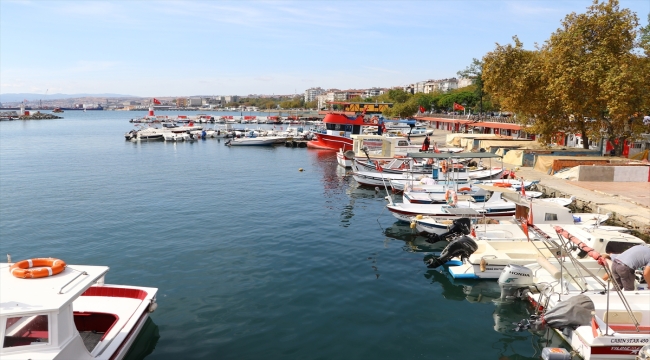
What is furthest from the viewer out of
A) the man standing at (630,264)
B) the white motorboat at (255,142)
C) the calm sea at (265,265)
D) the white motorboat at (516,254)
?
the white motorboat at (255,142)

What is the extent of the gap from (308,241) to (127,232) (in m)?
8.73

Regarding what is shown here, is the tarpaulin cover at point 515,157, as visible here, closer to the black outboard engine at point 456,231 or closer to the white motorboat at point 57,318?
the black outboard engine at point 456,231

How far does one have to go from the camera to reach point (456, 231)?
1909 centimetres

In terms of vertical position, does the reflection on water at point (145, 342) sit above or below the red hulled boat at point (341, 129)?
below

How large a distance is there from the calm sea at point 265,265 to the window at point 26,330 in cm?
321

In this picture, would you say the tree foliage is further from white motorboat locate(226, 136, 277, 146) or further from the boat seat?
white motorboat locate(226, 136, 277, 146)

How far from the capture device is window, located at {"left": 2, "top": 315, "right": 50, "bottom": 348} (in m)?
8.06

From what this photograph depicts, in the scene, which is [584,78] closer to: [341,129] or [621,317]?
[621,317]

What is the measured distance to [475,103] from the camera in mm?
95125

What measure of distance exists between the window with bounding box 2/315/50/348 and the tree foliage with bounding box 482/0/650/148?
32.7 meters

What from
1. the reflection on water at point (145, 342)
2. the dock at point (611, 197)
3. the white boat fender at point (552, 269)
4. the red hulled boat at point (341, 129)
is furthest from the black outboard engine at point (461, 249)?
the red hulled boat at point (341, 129)

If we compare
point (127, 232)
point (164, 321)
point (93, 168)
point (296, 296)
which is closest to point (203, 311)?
point (164, 321)

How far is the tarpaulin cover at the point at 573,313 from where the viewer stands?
35.4 ft

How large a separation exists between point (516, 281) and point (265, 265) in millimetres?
8642
